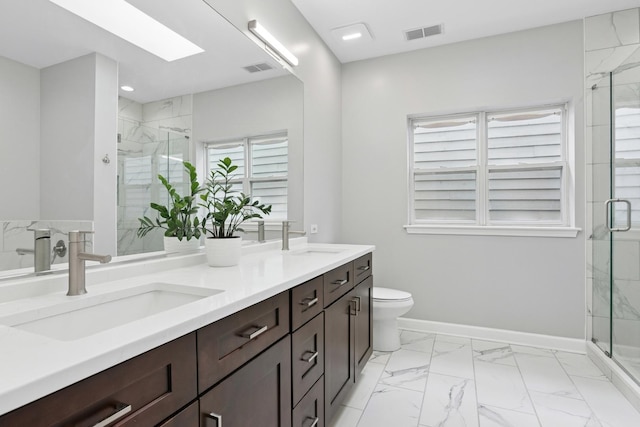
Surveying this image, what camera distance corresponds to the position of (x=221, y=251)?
4.93ft

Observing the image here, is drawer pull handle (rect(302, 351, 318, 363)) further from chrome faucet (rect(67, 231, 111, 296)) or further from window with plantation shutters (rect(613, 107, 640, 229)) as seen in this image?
window with plantation shutters (rect(613, 107, 640, 229))

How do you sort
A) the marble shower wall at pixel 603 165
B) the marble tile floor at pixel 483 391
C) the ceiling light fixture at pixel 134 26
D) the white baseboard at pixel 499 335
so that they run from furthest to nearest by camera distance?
the white baseboard at pixel 499 335
the marble shower wall at pixel 603 165
the marble tile floor at pixel 483 391
the ceiling light fixture at pixel 134 26

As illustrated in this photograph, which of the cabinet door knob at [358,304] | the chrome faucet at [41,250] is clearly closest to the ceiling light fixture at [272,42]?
the chrome faucet at [41,250]

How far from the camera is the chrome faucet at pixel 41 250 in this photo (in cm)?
101

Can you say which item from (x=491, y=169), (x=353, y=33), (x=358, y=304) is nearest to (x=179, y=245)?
(x=358, y=304)

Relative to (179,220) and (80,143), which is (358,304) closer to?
(179,220)

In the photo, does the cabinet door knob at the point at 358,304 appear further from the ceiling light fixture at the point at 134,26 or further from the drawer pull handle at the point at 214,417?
the ceiling light fixture at the point at 134,26

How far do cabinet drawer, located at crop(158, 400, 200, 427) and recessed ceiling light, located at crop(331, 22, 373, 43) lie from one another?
2793 mm

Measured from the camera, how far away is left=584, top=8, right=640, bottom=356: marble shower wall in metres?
2.20

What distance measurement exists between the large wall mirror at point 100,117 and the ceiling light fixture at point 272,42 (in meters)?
0.11

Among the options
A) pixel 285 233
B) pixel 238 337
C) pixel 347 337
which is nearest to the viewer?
pixel 238 337

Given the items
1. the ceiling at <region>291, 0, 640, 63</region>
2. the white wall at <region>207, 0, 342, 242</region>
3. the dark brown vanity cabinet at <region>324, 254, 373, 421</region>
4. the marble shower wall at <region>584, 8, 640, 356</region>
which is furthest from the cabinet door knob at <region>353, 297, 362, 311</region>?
the ceiling at <region>291, 0, 640, 63</region>

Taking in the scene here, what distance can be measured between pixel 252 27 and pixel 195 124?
29.7 inches

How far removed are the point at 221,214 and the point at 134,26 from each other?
0.82 m
